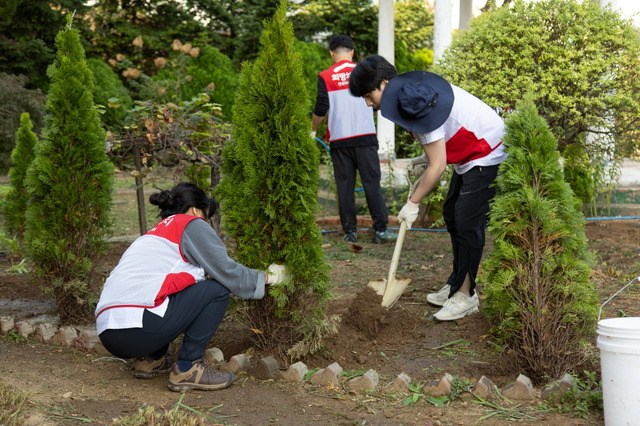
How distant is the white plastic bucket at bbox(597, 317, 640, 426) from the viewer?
280 cm

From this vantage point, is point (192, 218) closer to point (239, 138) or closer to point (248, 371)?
point (239, 138)

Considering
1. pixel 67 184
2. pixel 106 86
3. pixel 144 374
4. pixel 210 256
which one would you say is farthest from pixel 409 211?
pixel 106 86

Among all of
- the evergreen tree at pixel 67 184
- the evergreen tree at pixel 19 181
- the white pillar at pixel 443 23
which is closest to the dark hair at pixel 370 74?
the evergreen tree at pixel 67 184

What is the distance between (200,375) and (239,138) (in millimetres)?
1271

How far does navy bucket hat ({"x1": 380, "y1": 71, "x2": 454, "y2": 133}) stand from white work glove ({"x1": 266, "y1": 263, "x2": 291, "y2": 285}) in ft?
3.56

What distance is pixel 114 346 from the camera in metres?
3.62

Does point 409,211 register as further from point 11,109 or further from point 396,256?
point 11,109

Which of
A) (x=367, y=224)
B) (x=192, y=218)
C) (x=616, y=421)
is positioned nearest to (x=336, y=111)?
(x=367, y=224)

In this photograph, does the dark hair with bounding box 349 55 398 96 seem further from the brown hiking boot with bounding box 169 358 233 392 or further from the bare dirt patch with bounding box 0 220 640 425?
the brown hiking boot with bounding box 169 358 233 392

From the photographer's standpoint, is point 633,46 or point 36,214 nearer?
point 36,214

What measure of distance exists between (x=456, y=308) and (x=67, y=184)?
8.81 feet

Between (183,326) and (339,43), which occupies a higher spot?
(339,43)

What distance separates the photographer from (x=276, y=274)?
12.6 feet

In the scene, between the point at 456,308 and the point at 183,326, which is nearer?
the point at 183,326
